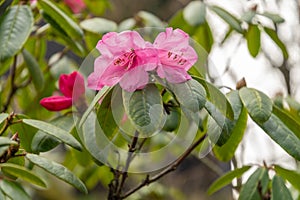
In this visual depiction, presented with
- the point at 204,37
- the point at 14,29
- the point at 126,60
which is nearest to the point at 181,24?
the point at 204,37

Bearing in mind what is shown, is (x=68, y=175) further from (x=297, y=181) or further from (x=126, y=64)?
(x=297, y=181)

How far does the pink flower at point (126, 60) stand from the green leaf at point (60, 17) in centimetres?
42

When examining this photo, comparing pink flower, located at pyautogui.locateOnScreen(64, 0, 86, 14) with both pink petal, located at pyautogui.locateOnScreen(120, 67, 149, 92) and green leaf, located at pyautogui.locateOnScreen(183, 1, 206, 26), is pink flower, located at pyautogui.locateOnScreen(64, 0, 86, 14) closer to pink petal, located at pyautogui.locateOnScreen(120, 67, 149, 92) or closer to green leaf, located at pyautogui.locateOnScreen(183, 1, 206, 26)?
green leaf, located at pyautogui.locateOnScreen(183, 1, 206, 26)

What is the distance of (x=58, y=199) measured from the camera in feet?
12.8

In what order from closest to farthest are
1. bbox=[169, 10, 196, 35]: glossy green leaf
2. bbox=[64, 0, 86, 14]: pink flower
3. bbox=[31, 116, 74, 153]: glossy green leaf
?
bbox=[31, 116, 74, 153]: glossy green leaf, bbox=[169, 10, 196, 35]: glossy green leaf, bbox=[64, 0, 86, 14]: pink flower

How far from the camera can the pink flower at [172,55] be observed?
32.6 inches

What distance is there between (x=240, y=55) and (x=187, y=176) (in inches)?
82.3

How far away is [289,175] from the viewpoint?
3.78 ft

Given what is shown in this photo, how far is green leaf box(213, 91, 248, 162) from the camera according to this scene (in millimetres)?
978

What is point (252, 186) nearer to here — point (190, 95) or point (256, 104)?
point (256, 104)

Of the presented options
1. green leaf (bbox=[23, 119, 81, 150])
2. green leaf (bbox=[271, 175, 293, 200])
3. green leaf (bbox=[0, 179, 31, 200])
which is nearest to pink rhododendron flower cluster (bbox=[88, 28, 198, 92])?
green leaf (bbox=[23, 119, 81, 150])

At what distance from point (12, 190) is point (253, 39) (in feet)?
2.63

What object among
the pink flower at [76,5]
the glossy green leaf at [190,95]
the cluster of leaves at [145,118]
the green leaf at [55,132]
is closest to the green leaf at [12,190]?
the cluster of leaves at [145,118]

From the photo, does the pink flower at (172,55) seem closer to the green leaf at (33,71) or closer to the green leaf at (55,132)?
the green leaf at (55,132)
